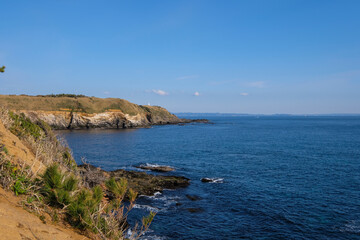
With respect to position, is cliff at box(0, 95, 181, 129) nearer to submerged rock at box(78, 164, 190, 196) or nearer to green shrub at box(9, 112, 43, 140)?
submerged rock at box(78, 164, 190, 196)

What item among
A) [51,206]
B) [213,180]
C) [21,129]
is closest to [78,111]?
[213,180]

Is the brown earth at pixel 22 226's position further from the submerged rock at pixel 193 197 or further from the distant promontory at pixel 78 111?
the distant promontory at pixel 78 111

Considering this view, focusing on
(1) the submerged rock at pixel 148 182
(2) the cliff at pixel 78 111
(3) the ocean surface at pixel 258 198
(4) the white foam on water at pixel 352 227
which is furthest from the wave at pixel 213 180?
(2) the cliff at pixel 78 111

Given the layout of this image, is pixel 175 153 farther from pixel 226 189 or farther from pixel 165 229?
pixel 165 229

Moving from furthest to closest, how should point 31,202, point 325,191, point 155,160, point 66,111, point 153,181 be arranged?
point 66,111 < point 155,160 < point 153,181 < point 325,191 < point 31,202

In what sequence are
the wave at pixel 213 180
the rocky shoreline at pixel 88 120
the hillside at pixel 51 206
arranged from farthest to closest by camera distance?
the rocky shoreline at pixel 88 120
the wave at pixel 213 180
the hillside at pixel 51 206

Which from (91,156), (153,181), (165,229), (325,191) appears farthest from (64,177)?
(91,156)

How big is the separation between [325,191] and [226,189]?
10.3 meters

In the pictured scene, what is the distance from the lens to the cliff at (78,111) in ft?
292

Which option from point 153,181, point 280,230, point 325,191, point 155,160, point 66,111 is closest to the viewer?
point 280,230

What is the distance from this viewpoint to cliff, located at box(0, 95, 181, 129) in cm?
8906

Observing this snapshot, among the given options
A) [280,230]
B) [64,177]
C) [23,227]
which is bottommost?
[280,230]

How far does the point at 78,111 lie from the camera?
9519 centimetres

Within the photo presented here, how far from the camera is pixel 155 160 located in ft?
141
